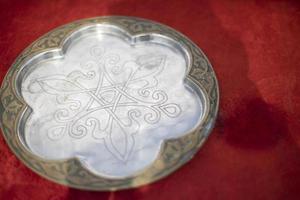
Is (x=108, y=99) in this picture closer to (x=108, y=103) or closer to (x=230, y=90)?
(x=108, y=103)

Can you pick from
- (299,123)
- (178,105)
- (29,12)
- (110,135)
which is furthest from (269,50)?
(29,12)

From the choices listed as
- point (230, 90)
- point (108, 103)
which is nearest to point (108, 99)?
point (108, 103)

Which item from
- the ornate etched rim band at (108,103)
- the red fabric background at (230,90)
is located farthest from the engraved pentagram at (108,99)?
the red fabric background at (230,90)

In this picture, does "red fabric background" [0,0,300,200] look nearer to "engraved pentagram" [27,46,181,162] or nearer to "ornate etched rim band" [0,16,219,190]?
"ornate etched rim band" [0,16,219,190]

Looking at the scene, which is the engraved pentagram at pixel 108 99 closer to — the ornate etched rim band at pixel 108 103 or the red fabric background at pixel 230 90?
the ornate etched rim band at pixel 108 103

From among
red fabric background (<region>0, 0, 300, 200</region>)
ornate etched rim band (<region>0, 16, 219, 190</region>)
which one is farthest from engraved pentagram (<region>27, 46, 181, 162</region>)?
red fabric background (<region>0, 0, 300, 200</region>)

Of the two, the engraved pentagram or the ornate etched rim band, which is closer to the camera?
the ornate etched rim band
